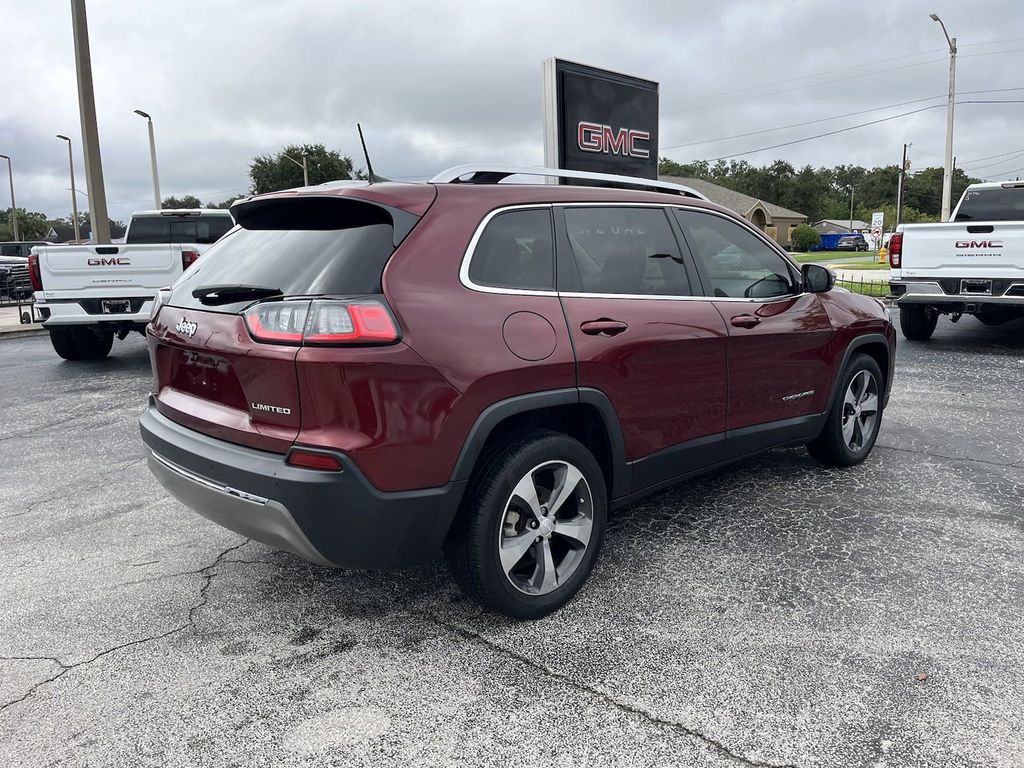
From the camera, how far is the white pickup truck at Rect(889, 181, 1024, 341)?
28.8 ft

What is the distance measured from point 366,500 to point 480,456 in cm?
49

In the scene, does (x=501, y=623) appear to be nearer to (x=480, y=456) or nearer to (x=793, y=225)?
(x=480, y=456)

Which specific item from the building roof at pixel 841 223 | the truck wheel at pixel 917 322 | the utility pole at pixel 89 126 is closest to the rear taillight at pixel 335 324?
the truck wheel at pixel 917 322

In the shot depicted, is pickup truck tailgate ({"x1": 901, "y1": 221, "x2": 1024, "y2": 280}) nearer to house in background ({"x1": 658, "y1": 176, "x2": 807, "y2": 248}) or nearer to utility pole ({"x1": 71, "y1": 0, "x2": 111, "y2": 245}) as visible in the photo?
utility pole ({"x1": 71, "y1": 0, "x2": 111, "y2": 245})

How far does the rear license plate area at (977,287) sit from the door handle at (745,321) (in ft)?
20.9

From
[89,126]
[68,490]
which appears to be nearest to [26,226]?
[89,126]

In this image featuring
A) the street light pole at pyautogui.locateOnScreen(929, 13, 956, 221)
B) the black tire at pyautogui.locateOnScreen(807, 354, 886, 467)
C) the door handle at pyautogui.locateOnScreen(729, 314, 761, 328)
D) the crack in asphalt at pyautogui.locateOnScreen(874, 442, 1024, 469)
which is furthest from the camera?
the street light pole at pyautogui.locateOnScreen(929, 13, 956, 221)

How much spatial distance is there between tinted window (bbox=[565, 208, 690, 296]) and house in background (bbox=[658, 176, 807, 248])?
48.5 m

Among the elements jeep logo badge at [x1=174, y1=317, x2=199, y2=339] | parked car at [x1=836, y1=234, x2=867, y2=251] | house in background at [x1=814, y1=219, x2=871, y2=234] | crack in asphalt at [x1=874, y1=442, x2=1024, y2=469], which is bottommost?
crack in asphalt at [x1=874, y1=442, x2=1024, y2=469]

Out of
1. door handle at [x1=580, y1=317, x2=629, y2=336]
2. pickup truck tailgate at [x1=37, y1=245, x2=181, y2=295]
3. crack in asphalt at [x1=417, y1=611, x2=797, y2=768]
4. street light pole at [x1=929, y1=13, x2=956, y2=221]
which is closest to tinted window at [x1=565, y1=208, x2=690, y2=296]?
door handle at [x1=580, y1=317, x2=629, y2=336]

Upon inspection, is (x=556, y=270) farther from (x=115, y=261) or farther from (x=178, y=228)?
(x=178, y=228)

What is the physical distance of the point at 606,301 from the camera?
3.30m

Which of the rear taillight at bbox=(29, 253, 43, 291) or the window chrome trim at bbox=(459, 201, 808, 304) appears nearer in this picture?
the window chrome trim at bbox=(459, 201, 808, 304)

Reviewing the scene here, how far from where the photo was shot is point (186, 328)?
3113mm
